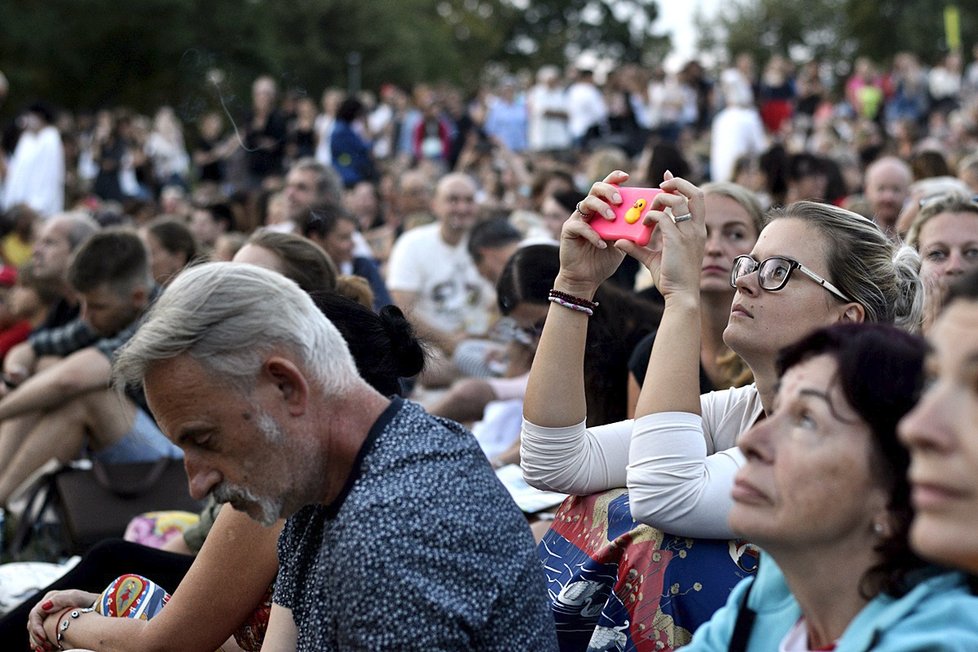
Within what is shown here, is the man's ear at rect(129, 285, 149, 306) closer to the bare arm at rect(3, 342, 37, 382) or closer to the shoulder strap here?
the bare arm at rect(3, 342, 37, 382)

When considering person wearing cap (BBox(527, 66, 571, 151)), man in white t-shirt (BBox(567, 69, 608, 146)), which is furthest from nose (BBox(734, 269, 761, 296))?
man in white t-shirt (BBox(567, 69, 608, 146))

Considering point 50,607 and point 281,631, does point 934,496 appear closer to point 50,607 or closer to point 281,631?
point 281,631

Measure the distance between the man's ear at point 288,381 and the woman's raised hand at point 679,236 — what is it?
2.77 feet

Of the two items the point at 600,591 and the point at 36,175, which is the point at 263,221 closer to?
the point at 36,175

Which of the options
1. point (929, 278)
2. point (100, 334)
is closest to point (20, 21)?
point (100, 334)

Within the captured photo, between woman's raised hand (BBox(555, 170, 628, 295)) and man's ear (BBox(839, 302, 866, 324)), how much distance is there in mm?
559

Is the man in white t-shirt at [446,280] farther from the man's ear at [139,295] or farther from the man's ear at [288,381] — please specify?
the man's ear at [288,381]

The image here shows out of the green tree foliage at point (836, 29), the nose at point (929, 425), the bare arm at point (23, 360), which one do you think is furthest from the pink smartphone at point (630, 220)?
the green tree foliage at point (836, 29)

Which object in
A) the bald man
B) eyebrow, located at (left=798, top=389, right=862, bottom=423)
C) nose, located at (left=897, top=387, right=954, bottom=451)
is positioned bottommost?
the bald man

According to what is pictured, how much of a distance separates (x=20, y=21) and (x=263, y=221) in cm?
2631

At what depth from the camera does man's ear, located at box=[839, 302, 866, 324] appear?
290 centimetres

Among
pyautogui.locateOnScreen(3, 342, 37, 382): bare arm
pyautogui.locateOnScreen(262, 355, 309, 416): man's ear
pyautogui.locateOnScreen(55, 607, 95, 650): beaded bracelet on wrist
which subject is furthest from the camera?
pyautogui.locateOnScreen(3, 342, 37, 382): bare arm

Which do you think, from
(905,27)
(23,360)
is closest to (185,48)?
(905,27)

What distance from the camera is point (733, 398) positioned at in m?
3.04
